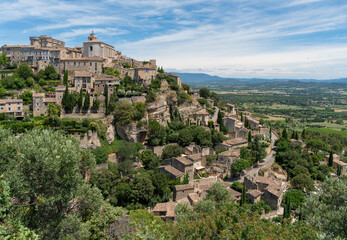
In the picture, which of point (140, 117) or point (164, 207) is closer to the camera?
point (164, 207)

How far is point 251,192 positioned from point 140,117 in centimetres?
2185

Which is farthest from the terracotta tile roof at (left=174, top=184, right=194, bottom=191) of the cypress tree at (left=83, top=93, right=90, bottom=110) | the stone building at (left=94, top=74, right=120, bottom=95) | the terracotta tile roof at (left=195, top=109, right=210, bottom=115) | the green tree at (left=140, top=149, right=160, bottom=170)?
the stone building at (left=94, top=74, right=120, bottom=95)

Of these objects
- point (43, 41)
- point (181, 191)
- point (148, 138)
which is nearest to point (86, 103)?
point (148, 138)

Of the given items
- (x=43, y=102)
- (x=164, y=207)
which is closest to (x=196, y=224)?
(x=164, y=207)

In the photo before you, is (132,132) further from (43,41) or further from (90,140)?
(43,41)

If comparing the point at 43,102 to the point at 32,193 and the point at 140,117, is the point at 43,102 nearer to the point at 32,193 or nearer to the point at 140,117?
the point at 140,117

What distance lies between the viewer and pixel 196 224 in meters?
13.6

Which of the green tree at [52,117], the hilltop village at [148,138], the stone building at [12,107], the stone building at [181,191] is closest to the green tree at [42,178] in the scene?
the hilltop village at [148,138]

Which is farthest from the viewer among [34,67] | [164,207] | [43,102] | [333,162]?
[34,67]

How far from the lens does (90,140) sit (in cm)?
3531

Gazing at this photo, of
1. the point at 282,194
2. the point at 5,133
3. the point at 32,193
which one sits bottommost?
the point at 282,194

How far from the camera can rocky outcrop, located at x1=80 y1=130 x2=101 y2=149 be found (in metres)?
34.6

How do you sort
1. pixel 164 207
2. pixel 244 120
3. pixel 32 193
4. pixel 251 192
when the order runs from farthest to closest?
pixel 244 120, pixel 251 192, pixel 164 207, pixel 32 193

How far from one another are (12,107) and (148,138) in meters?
22.7
